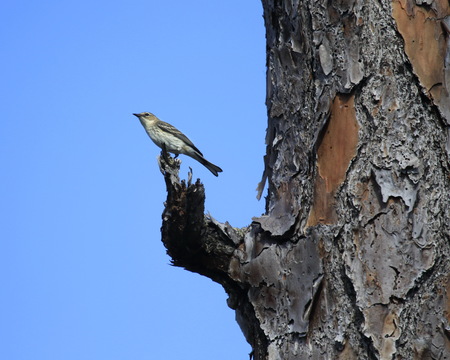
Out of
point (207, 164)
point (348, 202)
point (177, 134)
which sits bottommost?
point (348, 202)

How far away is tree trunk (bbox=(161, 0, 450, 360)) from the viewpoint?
137 inches

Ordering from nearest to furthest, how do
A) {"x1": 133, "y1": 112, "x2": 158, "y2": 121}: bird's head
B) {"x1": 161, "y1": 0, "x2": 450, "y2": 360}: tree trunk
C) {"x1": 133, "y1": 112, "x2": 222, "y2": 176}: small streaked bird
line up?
{"x1": 161, "y1": 0, "x2": 450, "y2": 360}: tree trunk < {"x1": 133, "y1": 112, "x2": 222, "y2": 176}: small streaked bird < {"x1": 133, "y1": 112, "x2": 158, "y2": 121}: bird's head

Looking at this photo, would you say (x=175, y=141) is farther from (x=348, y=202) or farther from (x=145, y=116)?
(x=348, y=202)

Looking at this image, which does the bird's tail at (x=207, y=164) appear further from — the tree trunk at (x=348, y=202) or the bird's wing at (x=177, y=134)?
the tree trunk at (x=348, y=202)

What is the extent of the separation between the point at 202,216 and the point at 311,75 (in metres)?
1.05

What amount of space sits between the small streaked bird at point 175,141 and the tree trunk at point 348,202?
5.87 meters

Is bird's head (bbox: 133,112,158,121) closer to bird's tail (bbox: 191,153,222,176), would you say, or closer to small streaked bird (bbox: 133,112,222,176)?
small streaked bird (bbox: 133,112,222,176)

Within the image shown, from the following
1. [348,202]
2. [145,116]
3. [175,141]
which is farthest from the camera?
[145,116]

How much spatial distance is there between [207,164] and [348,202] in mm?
6641

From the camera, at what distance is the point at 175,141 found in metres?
10.1

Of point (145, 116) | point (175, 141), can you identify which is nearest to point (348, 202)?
point (175, 141)

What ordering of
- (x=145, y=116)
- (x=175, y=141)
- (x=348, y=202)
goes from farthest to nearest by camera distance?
(x=145, y=116) → (x=175, y=141) → (x=348, y=202)

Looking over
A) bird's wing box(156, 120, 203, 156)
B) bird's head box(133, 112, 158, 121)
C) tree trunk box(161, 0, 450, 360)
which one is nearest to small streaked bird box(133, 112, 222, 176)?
bird's wing box(156, 120, 203, 156)

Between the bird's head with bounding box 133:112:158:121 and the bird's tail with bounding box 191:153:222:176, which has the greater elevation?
the bird's head with bounding box 133:112:158:121
